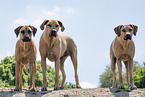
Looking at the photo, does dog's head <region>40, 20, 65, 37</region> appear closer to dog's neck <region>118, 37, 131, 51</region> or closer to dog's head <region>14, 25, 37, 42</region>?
dog's head <region>14, 25, 37, 42</region>

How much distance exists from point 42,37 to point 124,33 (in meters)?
4.65

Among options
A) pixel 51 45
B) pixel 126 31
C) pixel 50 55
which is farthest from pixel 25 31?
pixel 126 31

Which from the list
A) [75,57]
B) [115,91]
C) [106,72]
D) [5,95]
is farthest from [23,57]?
[106,72]

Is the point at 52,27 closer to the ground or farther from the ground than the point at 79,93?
farther from the ground

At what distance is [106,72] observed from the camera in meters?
32.9

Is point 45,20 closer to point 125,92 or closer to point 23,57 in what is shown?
point 23,57

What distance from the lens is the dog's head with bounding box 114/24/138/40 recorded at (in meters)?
12.9

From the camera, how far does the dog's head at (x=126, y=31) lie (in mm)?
12868

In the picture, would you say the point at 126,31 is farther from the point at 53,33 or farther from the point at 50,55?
the point at 50,55

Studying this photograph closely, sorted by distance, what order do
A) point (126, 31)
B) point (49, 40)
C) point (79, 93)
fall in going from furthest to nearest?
point (49, 40)
point (126, 31)
point (79, 93)

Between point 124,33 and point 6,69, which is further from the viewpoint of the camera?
point 6,69

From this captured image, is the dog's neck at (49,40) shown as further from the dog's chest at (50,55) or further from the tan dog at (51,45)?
the dog's chest at (50,55)

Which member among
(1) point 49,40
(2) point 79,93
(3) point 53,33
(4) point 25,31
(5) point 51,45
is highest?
(4) point 25,31

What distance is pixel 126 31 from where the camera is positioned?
13.1 meters
